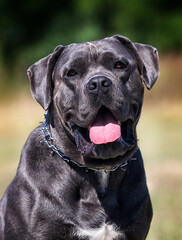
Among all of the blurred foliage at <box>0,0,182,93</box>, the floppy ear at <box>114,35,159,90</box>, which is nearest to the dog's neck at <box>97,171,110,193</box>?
the floppy ear at <box>114,35,159,90</box>

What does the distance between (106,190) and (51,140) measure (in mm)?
562

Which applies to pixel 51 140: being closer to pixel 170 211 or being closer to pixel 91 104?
pixel 91 104

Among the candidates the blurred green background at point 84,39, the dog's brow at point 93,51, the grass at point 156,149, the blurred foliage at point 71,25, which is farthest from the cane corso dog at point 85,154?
the blurred foliage at point 71,25

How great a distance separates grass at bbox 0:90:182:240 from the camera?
233 inches

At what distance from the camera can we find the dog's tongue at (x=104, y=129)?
359 centimetres

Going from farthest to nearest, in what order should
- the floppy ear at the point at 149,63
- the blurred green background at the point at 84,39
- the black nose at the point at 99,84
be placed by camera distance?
1. the blurred green background at the point at 84,39
2. the floppy ear at the point at 149,63
3. the black nose at the point at 99,84

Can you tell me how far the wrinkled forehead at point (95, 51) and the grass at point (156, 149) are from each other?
2.12 meters

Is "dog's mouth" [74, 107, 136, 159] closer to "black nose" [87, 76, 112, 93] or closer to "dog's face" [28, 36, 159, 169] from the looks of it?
"dog's face" [28, 36, 159, 169]

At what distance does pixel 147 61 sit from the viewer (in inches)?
155

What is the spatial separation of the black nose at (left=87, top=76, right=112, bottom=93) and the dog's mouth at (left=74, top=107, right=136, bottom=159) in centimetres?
21

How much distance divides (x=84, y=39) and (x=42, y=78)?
63.1ft

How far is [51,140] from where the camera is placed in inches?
154

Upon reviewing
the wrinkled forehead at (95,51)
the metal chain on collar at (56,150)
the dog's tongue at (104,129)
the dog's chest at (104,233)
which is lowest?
the dog's chest at (104,233)

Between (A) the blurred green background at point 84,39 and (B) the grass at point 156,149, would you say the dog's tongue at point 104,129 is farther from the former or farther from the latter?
(A) the blurred green background at point 84,39
